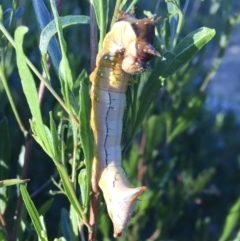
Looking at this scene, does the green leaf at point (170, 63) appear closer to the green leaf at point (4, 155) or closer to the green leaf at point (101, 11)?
the green leaf at point (101, 11)

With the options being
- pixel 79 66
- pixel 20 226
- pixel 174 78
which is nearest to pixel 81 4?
pixel 79 66

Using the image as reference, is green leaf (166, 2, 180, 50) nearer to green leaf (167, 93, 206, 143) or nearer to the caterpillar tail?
the caterpillar tail

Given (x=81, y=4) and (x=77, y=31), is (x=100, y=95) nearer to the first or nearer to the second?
(x=81, y=4)

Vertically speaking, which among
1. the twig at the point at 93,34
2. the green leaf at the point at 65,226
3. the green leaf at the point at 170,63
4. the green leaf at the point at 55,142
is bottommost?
the green leaf at the point at 65,226

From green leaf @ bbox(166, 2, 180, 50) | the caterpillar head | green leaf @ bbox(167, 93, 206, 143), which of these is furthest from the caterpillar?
green leaf @ bbox(167, 93, 206, 143)

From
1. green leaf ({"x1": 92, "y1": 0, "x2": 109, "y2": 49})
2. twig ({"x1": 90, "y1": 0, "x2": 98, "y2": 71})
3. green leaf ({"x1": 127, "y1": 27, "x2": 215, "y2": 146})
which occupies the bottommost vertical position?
green leaf ({"x1": 127, "y1": 27, "x2": 215, "y2": 146})

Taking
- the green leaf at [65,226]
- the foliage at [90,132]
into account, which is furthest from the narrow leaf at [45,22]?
the green leaf at [65,226]

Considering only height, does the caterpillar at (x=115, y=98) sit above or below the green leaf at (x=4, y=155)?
above

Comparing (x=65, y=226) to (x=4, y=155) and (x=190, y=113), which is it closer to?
(x=4, y=155)
